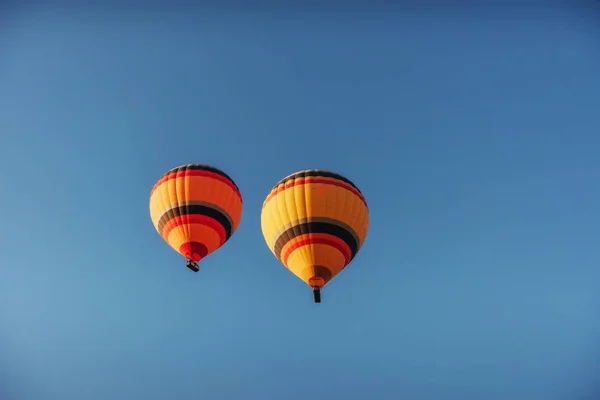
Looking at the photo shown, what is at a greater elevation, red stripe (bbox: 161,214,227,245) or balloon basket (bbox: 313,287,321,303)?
red stripe (bbox: 161,214,227,245)

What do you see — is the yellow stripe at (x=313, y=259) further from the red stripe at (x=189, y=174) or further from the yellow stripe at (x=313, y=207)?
the red stripe at (x=189, y=174)

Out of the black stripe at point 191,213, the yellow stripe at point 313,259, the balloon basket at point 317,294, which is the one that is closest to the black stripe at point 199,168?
the black stripe at point 191,213

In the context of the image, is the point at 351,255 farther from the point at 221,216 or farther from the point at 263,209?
the point at 221,216

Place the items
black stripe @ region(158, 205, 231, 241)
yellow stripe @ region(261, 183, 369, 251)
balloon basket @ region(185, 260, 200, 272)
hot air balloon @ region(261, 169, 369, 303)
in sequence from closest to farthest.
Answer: hot air balloon @ region(261, 169, 369, 303), yellow stripe @ region(261, 183, 369, 251), balloon basket @ region(185, 260, 200, 272), black stripe @ region(158, 205, 231, 241)

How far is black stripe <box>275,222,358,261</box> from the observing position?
1291 cm

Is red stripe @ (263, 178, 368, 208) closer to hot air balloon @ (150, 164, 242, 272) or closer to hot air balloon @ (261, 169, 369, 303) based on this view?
hot air balloon @ (261, 169, 369, 303)

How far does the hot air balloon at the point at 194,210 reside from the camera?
1446 cm

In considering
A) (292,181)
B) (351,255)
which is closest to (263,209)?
(292,181)

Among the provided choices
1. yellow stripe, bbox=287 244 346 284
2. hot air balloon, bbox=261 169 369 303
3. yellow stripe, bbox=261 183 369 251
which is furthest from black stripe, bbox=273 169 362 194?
yellow stripe, bbox=287 244 346 284

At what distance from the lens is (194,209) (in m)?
14.6

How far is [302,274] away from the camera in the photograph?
512 inches

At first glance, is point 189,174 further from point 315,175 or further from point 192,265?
point 315,175

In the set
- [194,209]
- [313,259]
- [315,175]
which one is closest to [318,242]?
[313,259]

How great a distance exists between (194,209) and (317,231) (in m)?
4.78
